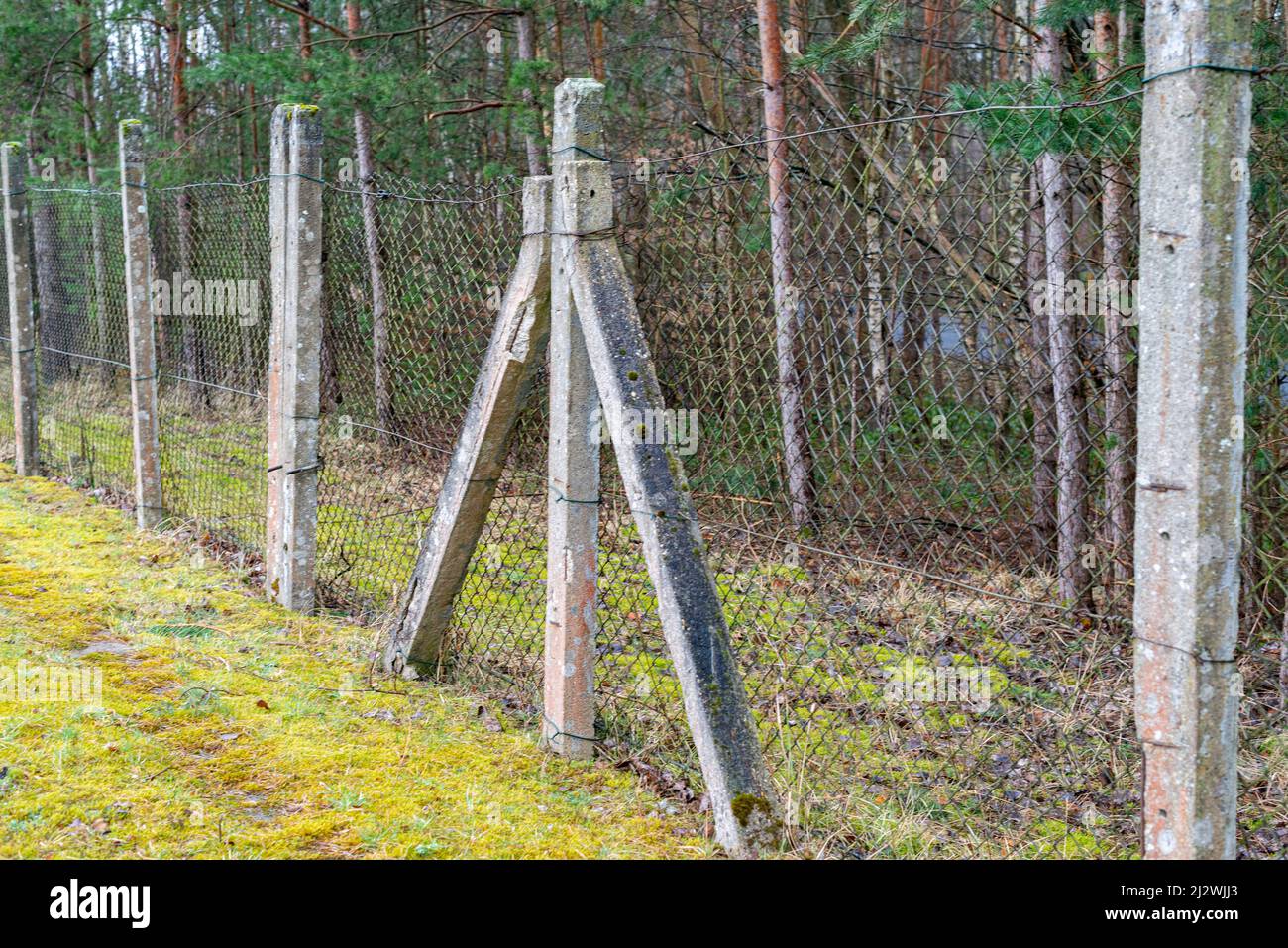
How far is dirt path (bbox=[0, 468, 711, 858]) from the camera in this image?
3.39m

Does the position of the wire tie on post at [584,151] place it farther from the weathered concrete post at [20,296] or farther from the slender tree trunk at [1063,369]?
the weathered concrete post at [20,296]

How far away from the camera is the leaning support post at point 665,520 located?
3404mm

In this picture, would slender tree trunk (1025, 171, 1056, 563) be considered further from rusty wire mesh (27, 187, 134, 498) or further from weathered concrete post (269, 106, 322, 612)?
rusty wire mesh (27, 187, 134, 498)

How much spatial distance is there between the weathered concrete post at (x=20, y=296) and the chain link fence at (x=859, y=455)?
249cm

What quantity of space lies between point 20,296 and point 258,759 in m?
6.54

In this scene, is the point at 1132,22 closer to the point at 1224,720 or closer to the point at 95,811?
the point at 1224,720

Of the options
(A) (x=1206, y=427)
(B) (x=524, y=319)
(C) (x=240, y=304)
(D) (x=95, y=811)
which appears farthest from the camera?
(C) (x=240, y=304)

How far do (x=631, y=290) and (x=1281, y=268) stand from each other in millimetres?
3038

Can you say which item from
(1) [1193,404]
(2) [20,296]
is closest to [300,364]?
(1) [1193,404]

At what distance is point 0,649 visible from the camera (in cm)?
476

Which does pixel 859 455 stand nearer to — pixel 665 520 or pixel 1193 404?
pixel 665 520
